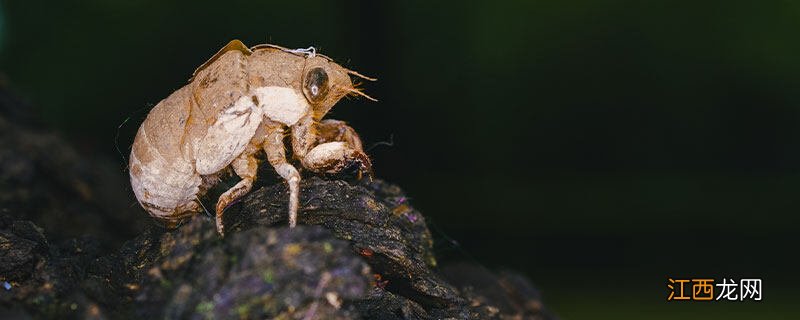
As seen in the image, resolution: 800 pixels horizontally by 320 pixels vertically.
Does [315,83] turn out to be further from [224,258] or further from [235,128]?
[224,258]

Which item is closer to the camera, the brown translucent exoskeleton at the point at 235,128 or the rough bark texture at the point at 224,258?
the rough bark texture at the point at 224,258

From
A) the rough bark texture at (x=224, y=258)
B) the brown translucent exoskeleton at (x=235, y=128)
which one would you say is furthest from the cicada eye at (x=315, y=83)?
the rough bark texture at (x=224, y=258)

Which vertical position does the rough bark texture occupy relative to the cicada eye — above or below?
below

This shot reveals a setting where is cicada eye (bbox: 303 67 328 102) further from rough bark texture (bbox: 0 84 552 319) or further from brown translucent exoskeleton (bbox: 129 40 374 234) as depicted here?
rough bark texture (bbox: 0 84 552 319)

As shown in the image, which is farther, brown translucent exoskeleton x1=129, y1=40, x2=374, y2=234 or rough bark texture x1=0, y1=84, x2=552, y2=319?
brown translucent exoskeleton x1=129, y1=40, x2=374, y2=234

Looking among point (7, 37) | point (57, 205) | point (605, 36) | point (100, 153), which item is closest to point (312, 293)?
point (57, 205)

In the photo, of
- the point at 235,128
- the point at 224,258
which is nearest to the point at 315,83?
the point at 235,128

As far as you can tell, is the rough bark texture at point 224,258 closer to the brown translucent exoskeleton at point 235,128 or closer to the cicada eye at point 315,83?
the brown translucent exoskeleton at point 235,128

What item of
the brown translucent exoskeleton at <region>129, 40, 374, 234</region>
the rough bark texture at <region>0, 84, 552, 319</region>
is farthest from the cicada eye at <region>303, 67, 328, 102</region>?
the rough bark texture at <region>0, 84, 552, 319</region>
